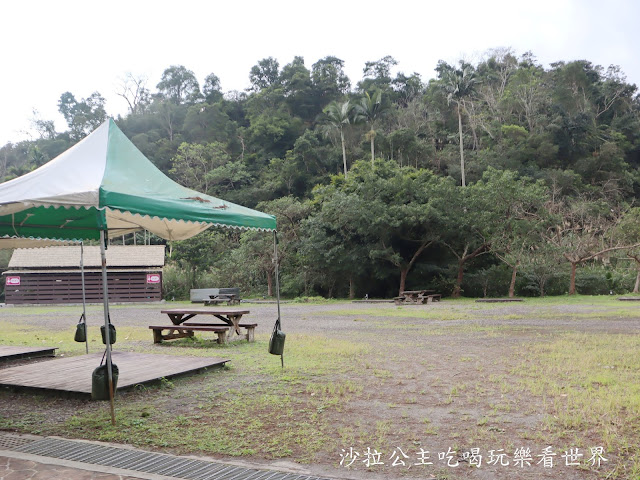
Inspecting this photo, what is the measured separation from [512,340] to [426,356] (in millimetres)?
2595

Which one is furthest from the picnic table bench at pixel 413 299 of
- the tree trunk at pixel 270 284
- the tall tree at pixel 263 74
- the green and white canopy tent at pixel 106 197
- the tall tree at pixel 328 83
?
the tall tree at pixel 263 74

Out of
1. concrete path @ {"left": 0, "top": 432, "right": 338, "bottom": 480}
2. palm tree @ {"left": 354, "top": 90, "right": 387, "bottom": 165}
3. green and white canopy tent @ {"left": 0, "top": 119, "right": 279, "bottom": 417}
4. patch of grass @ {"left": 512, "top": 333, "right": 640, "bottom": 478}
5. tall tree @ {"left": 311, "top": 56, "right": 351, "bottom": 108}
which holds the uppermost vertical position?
tall tree @ {"left": 311, "top": 56, "right": 351, "bottom": 108}

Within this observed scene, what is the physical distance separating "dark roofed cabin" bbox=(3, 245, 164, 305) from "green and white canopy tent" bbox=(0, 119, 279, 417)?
2127cm

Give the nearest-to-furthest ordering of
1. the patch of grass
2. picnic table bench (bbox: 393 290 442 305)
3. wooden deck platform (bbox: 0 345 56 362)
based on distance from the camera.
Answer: the patch of grass
wooden deck platform (bbox: 0 345 56 362)
picnic table bench (bbox: 393 290 442 305)

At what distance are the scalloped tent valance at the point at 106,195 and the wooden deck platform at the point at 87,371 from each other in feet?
6.25

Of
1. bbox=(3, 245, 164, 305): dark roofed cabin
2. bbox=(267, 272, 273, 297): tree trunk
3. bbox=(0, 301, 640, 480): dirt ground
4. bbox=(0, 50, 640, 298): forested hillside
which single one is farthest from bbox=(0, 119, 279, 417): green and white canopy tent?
bbox=(3, 245, 164, 305): dark roofed cabin

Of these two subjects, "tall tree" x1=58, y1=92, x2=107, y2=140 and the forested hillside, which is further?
"tall tree" x1=58, y1=92, x2=107, y2=140

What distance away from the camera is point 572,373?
662 centimetres

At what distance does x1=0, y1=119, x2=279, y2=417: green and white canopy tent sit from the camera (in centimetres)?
501

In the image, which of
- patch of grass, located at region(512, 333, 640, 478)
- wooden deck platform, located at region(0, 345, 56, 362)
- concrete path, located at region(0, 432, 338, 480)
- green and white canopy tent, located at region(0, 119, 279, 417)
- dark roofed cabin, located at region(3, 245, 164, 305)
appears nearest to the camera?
concrete path, located at region(0, 432, 338, 480)

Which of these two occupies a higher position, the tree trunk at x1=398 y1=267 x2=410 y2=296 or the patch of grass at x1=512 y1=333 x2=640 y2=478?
the tree trunk at x1=398 y1=267 x2=410 y2=296

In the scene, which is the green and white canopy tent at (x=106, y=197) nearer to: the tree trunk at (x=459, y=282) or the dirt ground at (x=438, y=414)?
the dirt ground at (x=438, y=414)

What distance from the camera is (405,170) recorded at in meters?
29.2

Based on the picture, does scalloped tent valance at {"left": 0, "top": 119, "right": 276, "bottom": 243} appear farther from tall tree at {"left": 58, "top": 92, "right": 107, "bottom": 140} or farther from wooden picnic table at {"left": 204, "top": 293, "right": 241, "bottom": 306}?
tall tree at {"left": 58, "top": 92, "right": 107, "bottom": 140}
